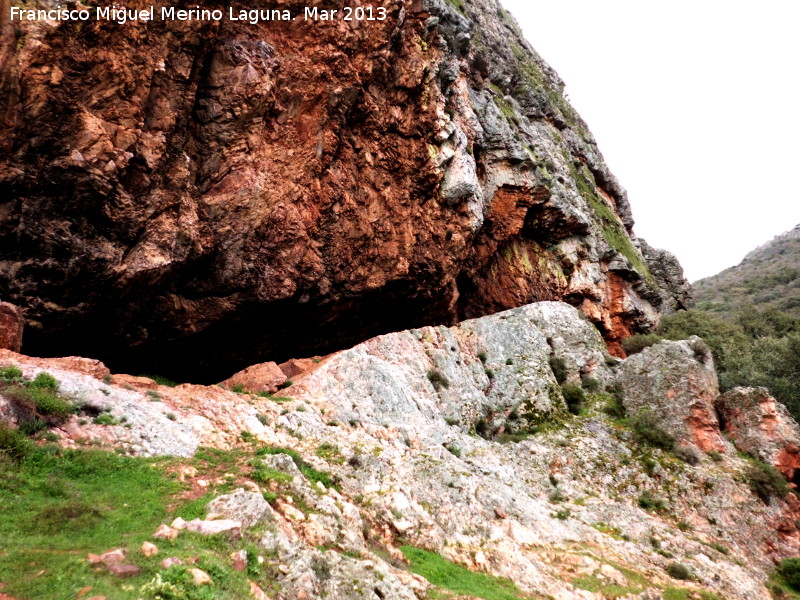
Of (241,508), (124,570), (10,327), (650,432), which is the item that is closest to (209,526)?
(241,508)

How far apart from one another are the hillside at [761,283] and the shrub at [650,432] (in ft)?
145

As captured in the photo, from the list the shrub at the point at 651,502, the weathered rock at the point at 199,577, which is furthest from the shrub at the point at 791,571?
the weathered rock at the point at 199,577

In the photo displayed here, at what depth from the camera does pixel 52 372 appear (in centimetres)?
1415

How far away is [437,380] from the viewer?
1024 inches

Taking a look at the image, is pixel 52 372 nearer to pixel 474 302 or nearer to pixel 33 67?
pixel 33 67

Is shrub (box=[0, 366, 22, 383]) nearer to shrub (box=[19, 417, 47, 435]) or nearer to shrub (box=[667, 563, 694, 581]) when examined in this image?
shrub (box=[19, 417, 47, 435])

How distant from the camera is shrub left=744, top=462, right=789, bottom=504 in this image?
22.9m

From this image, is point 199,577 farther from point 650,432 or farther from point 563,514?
point 650,432

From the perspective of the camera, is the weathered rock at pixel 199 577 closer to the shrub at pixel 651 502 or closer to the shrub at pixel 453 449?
the shrub at pixel 453 449

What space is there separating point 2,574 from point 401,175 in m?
23.1

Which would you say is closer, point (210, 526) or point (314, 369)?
point (210, 526)

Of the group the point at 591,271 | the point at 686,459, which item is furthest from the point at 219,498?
the point at 591,271

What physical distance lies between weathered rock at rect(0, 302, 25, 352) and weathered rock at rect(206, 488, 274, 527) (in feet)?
32.8

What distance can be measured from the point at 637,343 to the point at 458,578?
32133mm
